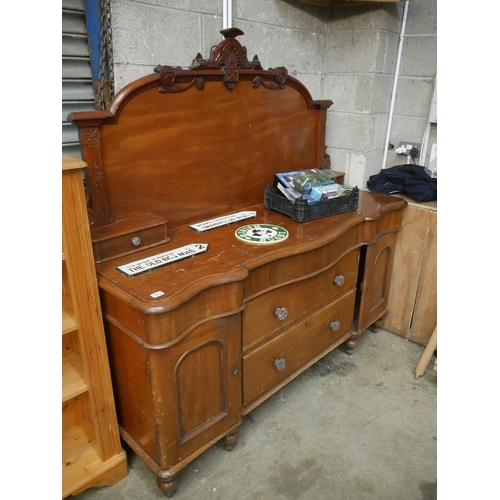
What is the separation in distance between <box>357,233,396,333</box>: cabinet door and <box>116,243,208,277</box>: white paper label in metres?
0.87

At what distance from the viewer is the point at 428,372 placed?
1.97m

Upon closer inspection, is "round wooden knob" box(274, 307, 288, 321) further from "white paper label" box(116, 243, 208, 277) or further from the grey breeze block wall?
the grey breeze block wall

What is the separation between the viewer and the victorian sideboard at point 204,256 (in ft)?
4.00

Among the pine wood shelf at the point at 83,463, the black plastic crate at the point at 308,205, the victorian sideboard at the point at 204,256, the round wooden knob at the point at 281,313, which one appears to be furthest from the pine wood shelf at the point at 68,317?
the black plastic crate at the point at 308,205

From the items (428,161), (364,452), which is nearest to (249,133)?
(428,161)

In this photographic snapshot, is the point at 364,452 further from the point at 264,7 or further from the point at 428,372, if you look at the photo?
the point at 264,7

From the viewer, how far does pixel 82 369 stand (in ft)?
4.30

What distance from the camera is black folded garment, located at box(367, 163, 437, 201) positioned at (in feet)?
6.70

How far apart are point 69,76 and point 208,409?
121 centimetres

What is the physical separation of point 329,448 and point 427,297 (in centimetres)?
95

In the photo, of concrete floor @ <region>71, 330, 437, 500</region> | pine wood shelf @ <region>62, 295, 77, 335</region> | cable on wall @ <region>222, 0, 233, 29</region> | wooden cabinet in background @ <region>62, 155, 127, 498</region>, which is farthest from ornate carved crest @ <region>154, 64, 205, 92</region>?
concrete floor @ <region>71, 330, 437, 500</region>

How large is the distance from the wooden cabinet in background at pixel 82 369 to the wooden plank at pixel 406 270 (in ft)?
5.01

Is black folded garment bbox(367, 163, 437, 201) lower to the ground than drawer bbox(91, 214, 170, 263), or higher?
higher

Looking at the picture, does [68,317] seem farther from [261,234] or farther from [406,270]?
[406,270]
